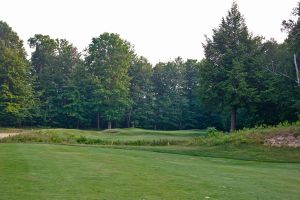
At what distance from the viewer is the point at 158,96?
7769 centimetres

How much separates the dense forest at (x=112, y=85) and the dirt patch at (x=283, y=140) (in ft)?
64.6

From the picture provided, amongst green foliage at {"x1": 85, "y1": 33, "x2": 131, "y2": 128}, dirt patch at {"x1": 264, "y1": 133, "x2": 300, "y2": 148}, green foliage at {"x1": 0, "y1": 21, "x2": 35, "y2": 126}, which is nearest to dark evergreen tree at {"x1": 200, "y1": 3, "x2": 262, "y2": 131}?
dirt patch at {"x1": 264, "y1": 133, "x2": 300, "y2": 148}

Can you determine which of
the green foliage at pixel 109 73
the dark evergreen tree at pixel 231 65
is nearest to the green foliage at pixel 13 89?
the green foliage at pixel 109 73

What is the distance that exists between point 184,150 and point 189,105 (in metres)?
49.6

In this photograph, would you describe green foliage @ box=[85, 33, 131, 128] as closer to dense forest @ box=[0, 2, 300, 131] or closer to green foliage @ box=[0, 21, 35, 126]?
dense forest @ box=[0, 2, 300, 131]

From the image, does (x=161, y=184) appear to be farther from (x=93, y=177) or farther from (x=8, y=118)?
(x=8, y=118)

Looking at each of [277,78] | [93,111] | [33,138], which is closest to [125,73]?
[93,111]

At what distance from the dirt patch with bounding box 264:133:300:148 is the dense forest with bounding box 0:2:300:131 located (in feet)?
64.6

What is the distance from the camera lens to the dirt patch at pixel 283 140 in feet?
82.5

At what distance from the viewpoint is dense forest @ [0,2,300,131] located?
47406mm

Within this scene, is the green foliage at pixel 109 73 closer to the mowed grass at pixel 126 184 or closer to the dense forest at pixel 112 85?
the dense forest at pixel 112 85

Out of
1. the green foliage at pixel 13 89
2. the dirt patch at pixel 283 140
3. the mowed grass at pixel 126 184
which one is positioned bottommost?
the mowed grass at pixel 126 184

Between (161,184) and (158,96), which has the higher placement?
(158,96)

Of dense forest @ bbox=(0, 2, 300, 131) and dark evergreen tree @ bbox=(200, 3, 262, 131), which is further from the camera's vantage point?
dense forest @ bbox=(0, 2, 300, 131)
